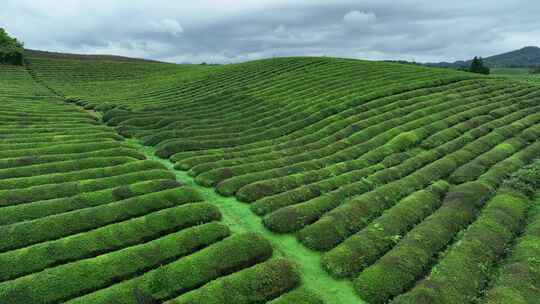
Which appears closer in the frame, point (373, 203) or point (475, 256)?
point (475, 256)

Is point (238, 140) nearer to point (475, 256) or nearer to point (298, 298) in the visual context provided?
point (298, 298)

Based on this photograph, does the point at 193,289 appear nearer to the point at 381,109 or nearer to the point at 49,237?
the point at 49,237

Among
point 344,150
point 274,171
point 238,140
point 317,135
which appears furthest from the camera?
point 317,135

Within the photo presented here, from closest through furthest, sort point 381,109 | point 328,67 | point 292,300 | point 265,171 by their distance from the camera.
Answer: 1. point 292,300
2. point 265,171
3. point 381,109
4. point 328,67

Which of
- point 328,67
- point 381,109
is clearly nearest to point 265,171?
point 381,109

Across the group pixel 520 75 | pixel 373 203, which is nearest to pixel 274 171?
pixel 373 203

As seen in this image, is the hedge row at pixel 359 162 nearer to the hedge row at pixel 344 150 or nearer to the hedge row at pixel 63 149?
the hedge row at pixel 344 150

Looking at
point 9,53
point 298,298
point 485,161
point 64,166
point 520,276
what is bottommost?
point 298,298
